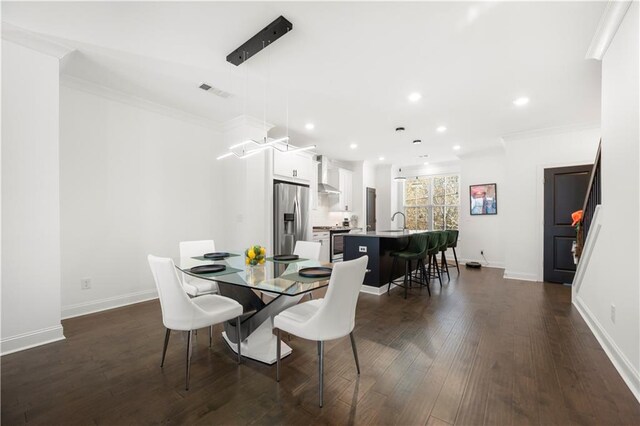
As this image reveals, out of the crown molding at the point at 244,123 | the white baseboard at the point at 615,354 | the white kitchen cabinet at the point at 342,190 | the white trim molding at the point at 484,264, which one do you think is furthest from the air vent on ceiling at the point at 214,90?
the white trim molding at the point at 484,264

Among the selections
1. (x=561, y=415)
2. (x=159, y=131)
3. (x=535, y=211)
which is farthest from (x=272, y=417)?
(x=535, y=211)

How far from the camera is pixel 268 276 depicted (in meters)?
2.06

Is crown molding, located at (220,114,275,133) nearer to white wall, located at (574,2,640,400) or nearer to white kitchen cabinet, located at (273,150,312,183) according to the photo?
white kitchen cabinet, located at (273,150,312,183)

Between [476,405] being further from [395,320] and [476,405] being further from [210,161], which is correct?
[210,161]

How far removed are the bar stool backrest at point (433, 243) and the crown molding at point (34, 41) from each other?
4.86 m

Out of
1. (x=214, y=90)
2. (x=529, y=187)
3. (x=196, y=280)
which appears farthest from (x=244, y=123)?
(x=529, y=187)

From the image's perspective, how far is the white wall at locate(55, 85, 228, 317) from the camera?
3.14 m

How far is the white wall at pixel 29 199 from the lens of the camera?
7.56 feet

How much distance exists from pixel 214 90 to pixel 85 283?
9.15 ft

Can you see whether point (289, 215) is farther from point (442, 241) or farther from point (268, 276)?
point (268, 276)

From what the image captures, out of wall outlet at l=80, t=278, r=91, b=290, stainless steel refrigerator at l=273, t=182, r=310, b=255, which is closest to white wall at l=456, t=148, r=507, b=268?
stainless steel refrigerator at l=273, t=182, r=310, b=255

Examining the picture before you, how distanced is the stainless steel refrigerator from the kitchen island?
1121 mm

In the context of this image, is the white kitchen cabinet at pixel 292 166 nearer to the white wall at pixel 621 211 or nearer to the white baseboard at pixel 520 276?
the white wall at pixel 621 211

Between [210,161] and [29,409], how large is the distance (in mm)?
3480
